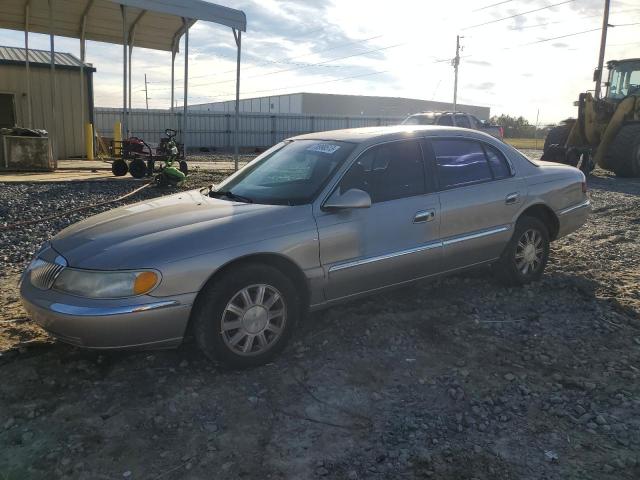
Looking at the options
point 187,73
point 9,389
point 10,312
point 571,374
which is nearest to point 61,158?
point 187,73

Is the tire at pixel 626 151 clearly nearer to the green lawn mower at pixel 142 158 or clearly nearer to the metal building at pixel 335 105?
the green lawn mower at pixel 142 158

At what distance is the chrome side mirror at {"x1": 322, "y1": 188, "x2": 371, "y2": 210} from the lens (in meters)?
3.71

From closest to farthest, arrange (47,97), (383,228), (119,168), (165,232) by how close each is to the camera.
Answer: (165,232), (383,228), (119,168), (47,97)

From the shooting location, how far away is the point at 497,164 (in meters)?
4.98

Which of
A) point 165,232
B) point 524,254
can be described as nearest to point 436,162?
point 524,254

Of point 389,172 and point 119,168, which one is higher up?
point 389,172

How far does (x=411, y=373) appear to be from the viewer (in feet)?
11.6

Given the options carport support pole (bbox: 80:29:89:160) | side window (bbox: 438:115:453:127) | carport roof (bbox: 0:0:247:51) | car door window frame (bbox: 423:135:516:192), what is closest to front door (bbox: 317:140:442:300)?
car door window frame (bbox: 423:135:516:192)

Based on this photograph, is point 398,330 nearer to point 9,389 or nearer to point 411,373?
point 411,373

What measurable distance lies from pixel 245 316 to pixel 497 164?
2.89m

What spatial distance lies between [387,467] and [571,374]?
1.62 metres

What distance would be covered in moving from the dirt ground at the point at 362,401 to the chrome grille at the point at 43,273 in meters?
0.56

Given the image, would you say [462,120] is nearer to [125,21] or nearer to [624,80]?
[624,80]

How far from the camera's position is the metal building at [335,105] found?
6078 cm
